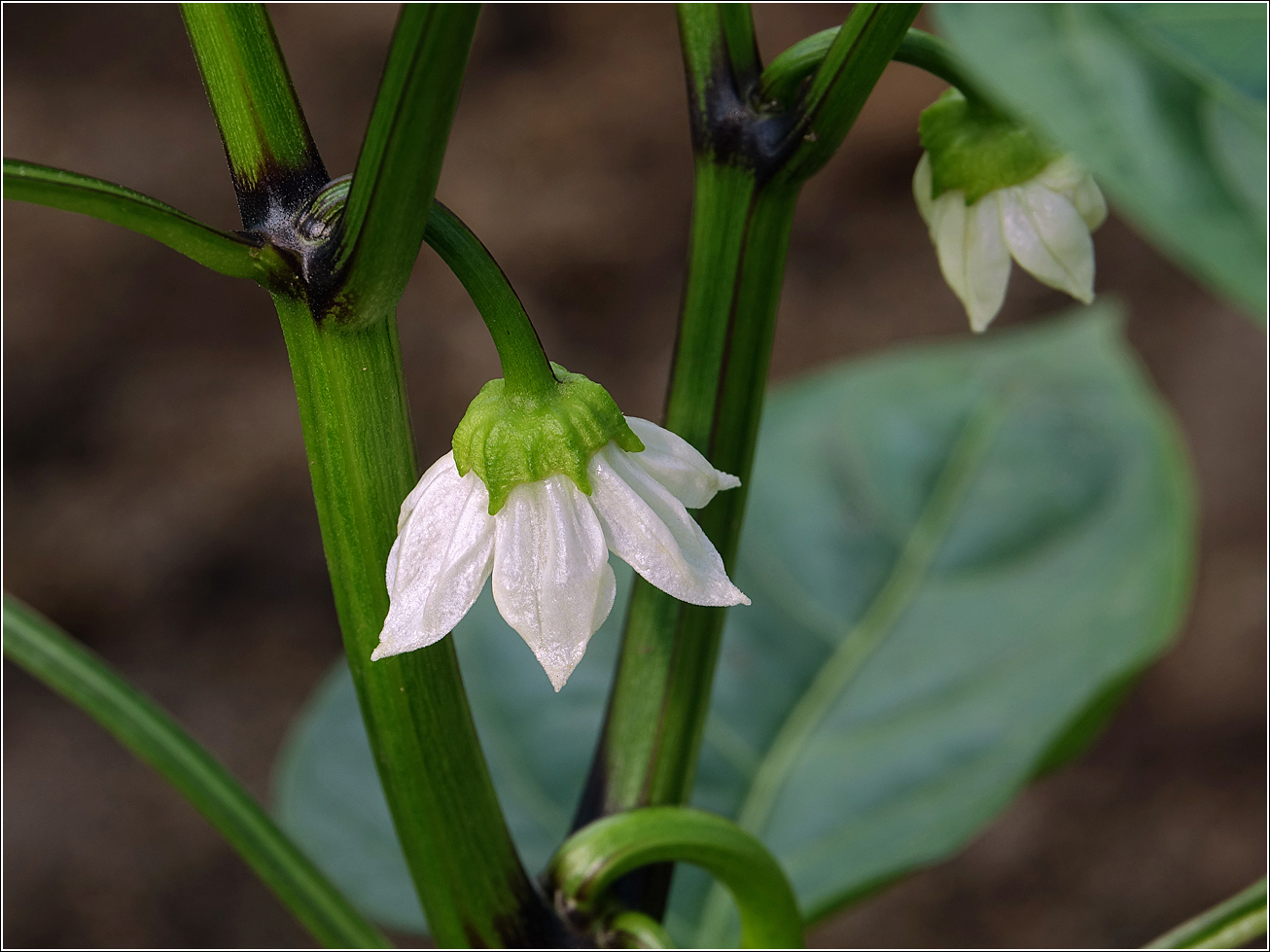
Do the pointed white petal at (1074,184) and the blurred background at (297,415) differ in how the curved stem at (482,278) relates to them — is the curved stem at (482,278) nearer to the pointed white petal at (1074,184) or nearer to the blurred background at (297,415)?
the pointed white petal at (1074,184)

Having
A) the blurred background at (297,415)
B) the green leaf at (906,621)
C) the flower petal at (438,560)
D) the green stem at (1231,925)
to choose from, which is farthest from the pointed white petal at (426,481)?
the blurred background at (297,415)

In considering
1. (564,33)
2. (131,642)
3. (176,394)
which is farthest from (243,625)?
(564,33)

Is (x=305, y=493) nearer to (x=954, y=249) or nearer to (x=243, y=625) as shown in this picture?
(x=243, y=625)

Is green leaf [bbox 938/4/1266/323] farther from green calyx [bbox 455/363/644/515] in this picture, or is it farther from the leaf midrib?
the leaf midrib

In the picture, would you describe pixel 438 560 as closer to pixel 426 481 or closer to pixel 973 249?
pixel 426 481

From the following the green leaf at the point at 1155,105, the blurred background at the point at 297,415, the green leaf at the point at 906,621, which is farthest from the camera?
the blurred background at the point at 297,415
